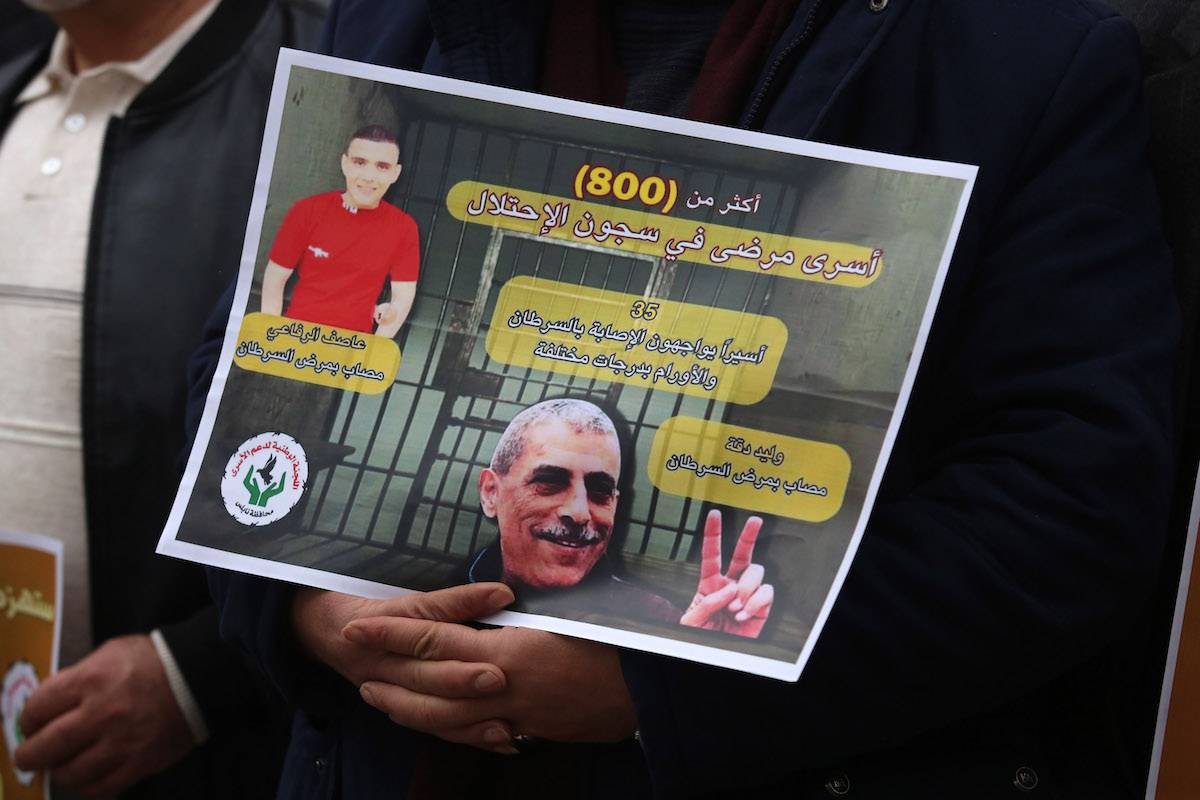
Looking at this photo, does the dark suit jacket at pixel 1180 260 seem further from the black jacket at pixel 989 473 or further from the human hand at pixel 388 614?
the human hand at pixel 388 614

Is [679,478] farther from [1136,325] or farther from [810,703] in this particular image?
A: [1136,325]

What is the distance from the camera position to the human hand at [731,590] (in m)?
0.92

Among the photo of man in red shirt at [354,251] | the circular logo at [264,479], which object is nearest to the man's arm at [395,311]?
the photo of man in red shirt at [354,251]

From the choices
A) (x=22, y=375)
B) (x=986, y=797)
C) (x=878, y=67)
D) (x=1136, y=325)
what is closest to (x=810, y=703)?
(x=986, y=797)

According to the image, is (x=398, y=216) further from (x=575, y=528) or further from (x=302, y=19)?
(x=302, y=19)

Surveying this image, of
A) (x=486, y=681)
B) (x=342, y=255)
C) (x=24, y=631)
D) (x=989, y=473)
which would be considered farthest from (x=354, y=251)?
(x=24, y=631)

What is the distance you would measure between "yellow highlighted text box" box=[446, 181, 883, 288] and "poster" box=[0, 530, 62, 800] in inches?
34.6

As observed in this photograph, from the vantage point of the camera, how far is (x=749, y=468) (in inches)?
36.8

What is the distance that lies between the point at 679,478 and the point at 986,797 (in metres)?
0.34

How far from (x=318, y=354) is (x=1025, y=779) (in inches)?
24.3

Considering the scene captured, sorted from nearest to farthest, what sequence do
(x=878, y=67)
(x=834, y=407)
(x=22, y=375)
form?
1. (x=834, y=407)
2. (x=878, y=67)
3. (x=22, y=375)

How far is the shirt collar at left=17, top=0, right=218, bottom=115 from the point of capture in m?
1.80

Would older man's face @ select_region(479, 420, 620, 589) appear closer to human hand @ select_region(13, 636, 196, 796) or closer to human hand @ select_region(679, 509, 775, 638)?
human hand @ select_region(679, 509, 775, 638)

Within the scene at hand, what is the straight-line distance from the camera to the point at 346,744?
1144mm
